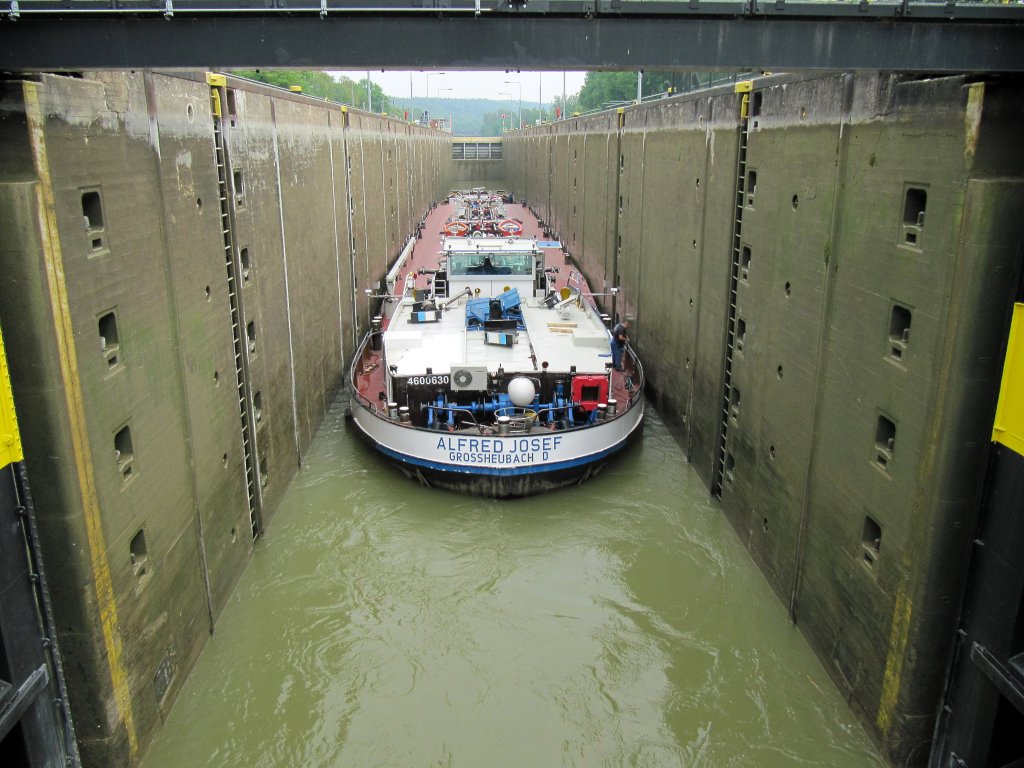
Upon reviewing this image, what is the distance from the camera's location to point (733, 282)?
12922 millimetres

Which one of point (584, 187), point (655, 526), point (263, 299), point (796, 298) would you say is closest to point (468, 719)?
point (655, 526)

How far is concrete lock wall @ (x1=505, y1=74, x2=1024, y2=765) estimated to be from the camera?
679cm

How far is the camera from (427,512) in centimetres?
1308

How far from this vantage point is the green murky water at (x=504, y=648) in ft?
27.9

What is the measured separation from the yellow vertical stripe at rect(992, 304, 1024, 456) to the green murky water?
3.52 meters

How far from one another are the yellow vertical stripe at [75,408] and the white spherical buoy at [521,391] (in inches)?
287

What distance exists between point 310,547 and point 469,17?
8.05 meters

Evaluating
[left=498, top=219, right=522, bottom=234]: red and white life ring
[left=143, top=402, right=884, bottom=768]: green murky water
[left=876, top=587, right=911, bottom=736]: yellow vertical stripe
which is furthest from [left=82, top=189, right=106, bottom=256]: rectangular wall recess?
[left=498, top=219, right=522, bottom=234]: red and white life ring

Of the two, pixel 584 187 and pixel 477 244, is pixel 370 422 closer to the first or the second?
pixel 477 244

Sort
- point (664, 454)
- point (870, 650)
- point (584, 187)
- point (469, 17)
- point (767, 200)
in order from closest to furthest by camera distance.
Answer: point (469, 17) → point (870, 650) → point (767, 200) → point (664, 454) → point (584, 187)

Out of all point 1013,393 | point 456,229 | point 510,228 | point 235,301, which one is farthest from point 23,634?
point 510,228

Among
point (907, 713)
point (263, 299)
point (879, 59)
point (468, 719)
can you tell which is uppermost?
point (879, 59)

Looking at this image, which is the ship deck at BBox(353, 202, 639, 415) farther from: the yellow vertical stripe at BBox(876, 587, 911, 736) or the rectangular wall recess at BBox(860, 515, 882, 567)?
the yellow vertical stripe at BBox(876, 587, 911, 736)

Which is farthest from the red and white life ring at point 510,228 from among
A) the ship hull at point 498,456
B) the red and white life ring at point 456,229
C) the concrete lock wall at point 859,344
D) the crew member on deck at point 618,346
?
the ship hull at point 498,456
